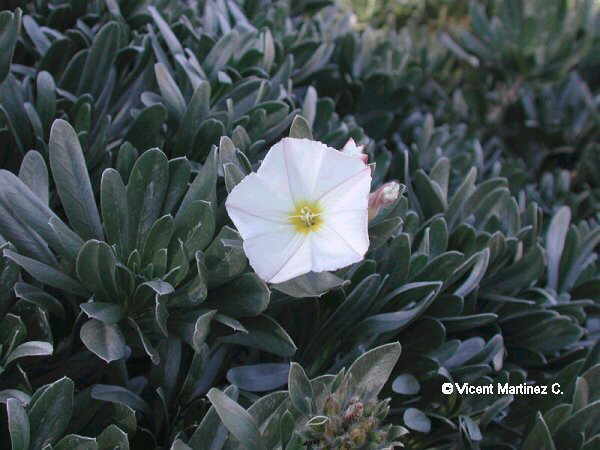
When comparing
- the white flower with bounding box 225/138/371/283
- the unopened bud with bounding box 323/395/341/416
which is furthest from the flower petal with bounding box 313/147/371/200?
the unopened bud with bounding box 323/395/341/416

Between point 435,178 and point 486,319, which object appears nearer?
point 486,319

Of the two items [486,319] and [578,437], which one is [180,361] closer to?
[486,319]

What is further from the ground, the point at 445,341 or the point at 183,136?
the point at 183,136

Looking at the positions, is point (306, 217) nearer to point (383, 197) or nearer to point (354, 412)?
point (383, 197)

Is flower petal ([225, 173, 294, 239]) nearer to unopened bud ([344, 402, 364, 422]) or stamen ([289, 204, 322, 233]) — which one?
stamen ([289, 204, 322, 233])

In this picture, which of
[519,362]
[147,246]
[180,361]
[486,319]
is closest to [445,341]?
[486,319]

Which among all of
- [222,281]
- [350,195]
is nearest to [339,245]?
[350,195]
